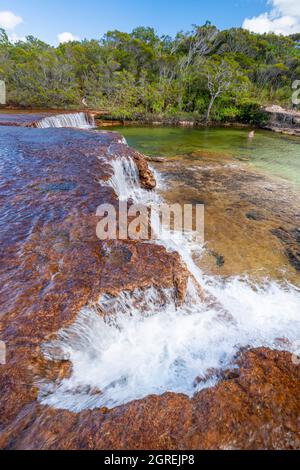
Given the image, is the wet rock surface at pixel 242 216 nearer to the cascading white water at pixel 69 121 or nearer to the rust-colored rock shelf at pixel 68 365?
the rust-colored rock shelf at pixel 68 365

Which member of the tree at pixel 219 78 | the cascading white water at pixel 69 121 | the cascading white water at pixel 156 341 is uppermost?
the tree at pixel 219 78

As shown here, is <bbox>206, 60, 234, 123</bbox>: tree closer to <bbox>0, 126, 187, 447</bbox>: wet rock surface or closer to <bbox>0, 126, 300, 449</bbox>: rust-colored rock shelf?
<bbox>0, 126, 187, 447</bbox>: wet rock surface

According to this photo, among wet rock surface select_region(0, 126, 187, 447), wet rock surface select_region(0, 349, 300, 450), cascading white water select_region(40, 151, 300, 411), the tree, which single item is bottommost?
cascading white water select_region(40, 151, 300, 411)

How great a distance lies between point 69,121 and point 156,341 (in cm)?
1740

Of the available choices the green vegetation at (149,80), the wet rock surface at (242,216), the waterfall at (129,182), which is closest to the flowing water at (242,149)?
the wet rock surface at (242,216)

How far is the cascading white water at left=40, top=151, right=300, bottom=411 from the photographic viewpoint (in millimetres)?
1960

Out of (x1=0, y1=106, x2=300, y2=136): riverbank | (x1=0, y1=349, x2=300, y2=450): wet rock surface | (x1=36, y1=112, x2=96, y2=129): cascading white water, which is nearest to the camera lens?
(x1=0, y1=349, x2=300, y2=450): wet rock surface

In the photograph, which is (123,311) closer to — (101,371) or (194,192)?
(101,371)

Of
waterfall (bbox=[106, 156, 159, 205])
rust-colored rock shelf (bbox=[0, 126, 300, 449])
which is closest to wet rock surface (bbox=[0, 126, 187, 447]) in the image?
rust-colored rock shelf (bbox=[0, 126, 300, 449])

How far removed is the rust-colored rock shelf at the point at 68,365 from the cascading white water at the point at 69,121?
439 inches

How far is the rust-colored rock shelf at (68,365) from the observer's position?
1.45m

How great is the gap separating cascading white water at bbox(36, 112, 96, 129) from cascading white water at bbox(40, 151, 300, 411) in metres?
13.4

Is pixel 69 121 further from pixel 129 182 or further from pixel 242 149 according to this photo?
pixel 129 182

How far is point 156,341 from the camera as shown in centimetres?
254
